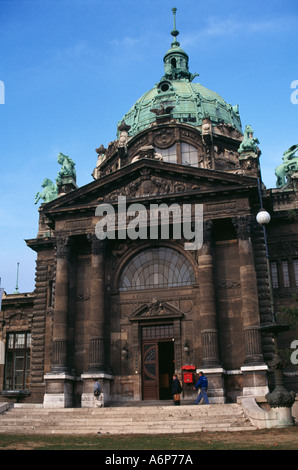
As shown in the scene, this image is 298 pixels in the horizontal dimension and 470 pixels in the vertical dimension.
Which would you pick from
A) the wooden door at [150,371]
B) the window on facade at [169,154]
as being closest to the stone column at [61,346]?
the wooden door at [150,371]

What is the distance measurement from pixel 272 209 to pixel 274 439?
71.9 feet

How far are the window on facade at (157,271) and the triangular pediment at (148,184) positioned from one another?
388 cm

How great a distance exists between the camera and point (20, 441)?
21.2 metres

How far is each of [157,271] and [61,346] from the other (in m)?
7.72

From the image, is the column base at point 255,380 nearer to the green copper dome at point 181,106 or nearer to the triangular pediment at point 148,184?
the triangular pediment at point 148,184

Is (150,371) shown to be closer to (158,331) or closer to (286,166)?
(158,331)

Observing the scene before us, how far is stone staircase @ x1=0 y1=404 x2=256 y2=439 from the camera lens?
78.2 ft

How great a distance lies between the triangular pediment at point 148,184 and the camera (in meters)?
35.1

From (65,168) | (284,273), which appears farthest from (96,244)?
(284,273)

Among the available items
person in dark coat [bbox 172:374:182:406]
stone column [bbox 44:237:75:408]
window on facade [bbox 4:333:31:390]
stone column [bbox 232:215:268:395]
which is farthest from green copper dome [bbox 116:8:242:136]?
person in dark coat [bbox 172:374:182:406]

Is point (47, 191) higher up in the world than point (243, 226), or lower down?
higher up

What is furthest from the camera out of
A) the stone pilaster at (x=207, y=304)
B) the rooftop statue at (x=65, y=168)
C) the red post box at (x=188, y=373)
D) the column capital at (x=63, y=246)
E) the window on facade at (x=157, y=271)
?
the rooftop statue at (x=65, y=168)

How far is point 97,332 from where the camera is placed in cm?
3478

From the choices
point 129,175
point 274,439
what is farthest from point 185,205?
point 274,439
